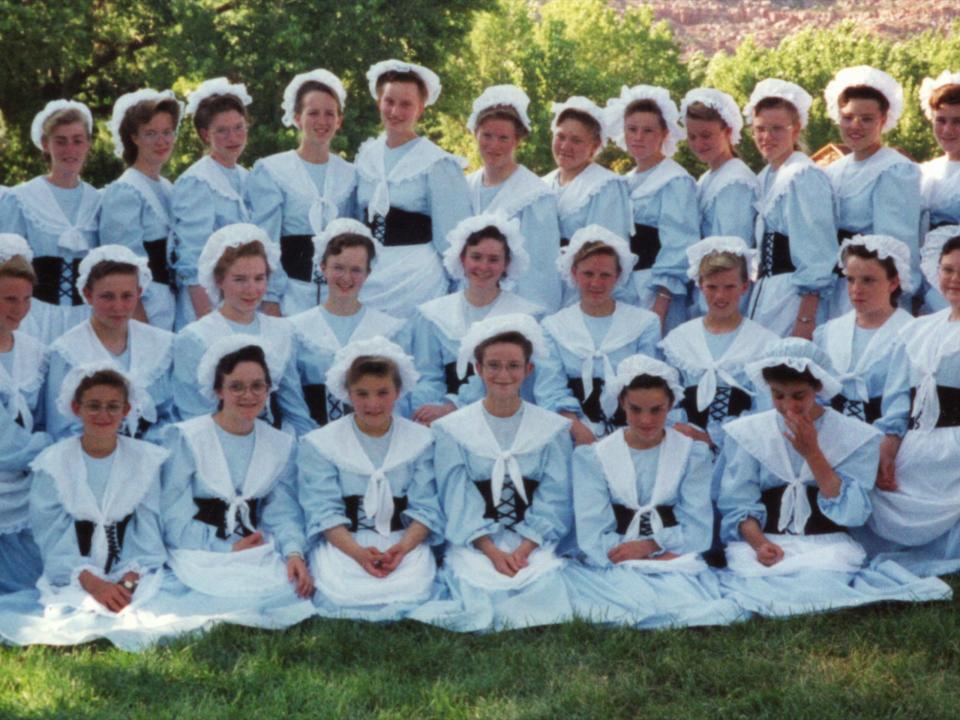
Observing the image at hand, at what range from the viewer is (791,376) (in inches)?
237

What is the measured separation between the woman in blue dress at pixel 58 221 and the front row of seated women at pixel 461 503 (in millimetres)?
1147

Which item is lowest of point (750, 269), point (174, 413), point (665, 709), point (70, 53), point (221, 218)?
point (665, 709)

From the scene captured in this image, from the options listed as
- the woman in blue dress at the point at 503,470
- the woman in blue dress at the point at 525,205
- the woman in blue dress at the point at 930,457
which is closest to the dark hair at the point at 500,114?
the woman in blue dress at the point at 525,205

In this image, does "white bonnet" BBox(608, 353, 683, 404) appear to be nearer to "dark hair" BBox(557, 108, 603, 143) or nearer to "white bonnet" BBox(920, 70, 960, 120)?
"dark hair" BBox(557, 108, 603, 143)

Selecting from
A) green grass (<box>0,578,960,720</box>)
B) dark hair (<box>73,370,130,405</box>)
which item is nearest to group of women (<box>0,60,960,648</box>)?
dark hair (<box>73,370,130,405</box>)

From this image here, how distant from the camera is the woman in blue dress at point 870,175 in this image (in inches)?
273

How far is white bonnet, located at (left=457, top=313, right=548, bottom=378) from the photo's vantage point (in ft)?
20.2

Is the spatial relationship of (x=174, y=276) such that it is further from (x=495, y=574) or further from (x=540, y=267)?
(x=495, y=574)

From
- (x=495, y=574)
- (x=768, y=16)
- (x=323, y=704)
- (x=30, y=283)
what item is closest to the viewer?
(x=323, y=704)

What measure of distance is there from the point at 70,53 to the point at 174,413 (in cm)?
1480

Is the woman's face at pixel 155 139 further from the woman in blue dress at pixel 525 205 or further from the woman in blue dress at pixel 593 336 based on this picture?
the woman in blue dress at pixel 593 336

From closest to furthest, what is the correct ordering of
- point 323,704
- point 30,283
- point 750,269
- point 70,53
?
point 323,704, point 30,283, point 750,269, point 70,53

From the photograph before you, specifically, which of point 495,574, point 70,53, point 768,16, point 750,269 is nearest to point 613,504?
point 495,574

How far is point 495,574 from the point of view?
5.91 meters
